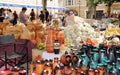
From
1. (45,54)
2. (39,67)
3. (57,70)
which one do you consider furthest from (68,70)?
(45,54)

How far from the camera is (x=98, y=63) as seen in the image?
11.7 ft

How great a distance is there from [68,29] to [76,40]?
494mm

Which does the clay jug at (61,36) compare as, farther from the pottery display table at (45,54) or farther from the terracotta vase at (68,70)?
the terracotta vase at (68,70)

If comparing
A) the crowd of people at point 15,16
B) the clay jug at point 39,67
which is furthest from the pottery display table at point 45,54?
the crowd of people at point 15,16

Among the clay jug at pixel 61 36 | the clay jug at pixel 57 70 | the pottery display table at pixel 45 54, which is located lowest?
the pottery display table at pixel 45 54

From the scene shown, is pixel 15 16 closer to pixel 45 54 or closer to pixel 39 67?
pixel 45 54

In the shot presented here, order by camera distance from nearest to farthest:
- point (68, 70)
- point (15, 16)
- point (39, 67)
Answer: point (68, 70) → point (39, 67) → point (15, 16)

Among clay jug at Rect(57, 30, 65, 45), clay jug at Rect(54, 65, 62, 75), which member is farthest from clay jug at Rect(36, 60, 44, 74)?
clay jug at Rect(57, 30, 65, 45)

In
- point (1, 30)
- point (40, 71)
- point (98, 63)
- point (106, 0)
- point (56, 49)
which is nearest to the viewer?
point (40, 71)

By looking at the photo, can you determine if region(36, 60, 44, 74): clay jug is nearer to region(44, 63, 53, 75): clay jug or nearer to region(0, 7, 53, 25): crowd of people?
region(44, 63, 53, 75): clay jug

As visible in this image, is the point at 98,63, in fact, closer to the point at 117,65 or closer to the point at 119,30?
the point at 117,65

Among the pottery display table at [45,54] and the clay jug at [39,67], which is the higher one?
the clay jug at [39,67]

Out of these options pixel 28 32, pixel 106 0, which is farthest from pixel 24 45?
pixel 106 0

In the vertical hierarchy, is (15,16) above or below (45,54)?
above
